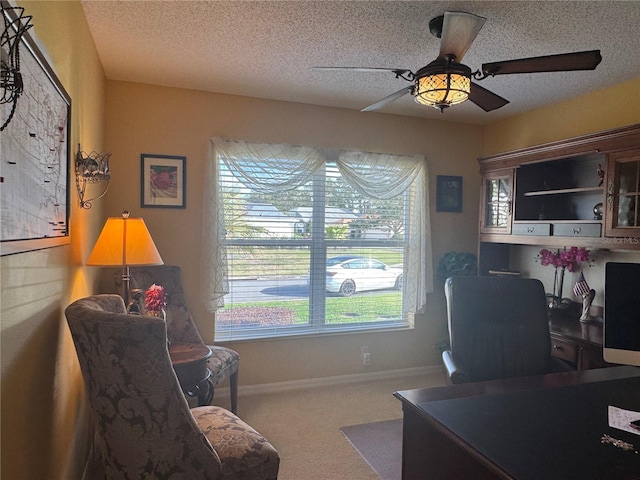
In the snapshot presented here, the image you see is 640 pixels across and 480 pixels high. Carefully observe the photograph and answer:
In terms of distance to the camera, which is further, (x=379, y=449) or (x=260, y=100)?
(x=260, y=100)

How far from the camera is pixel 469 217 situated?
4367mm

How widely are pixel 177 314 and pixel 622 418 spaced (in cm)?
266

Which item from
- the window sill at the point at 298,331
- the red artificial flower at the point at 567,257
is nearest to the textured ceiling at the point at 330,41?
the red artificial flower at the point at 567,257

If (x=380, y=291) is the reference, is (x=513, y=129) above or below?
above

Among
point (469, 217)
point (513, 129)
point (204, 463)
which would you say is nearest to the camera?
point (204, 463)

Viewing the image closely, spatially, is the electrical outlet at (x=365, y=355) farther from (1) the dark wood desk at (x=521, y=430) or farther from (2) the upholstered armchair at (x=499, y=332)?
(1) the dark wood desk at (x=521, y=430)

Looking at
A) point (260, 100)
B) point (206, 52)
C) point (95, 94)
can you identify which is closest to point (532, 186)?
point (260, 100)

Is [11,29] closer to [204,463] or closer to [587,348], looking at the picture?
[204,463]

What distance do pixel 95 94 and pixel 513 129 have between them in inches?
140

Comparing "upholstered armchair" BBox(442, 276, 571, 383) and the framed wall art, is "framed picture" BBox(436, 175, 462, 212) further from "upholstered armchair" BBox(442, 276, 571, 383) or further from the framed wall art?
the framed wall art

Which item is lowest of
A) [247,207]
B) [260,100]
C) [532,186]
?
[247,207]

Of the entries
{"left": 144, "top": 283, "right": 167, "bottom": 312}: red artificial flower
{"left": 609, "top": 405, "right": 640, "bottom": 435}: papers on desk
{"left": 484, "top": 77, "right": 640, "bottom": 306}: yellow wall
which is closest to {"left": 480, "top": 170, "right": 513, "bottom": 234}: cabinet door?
{"left": 484, "top": 77, "right": 640, "bottom": 306}: yellow wall

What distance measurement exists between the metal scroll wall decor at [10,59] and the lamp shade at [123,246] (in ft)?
4.52

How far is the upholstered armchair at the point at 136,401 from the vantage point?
1.43m
